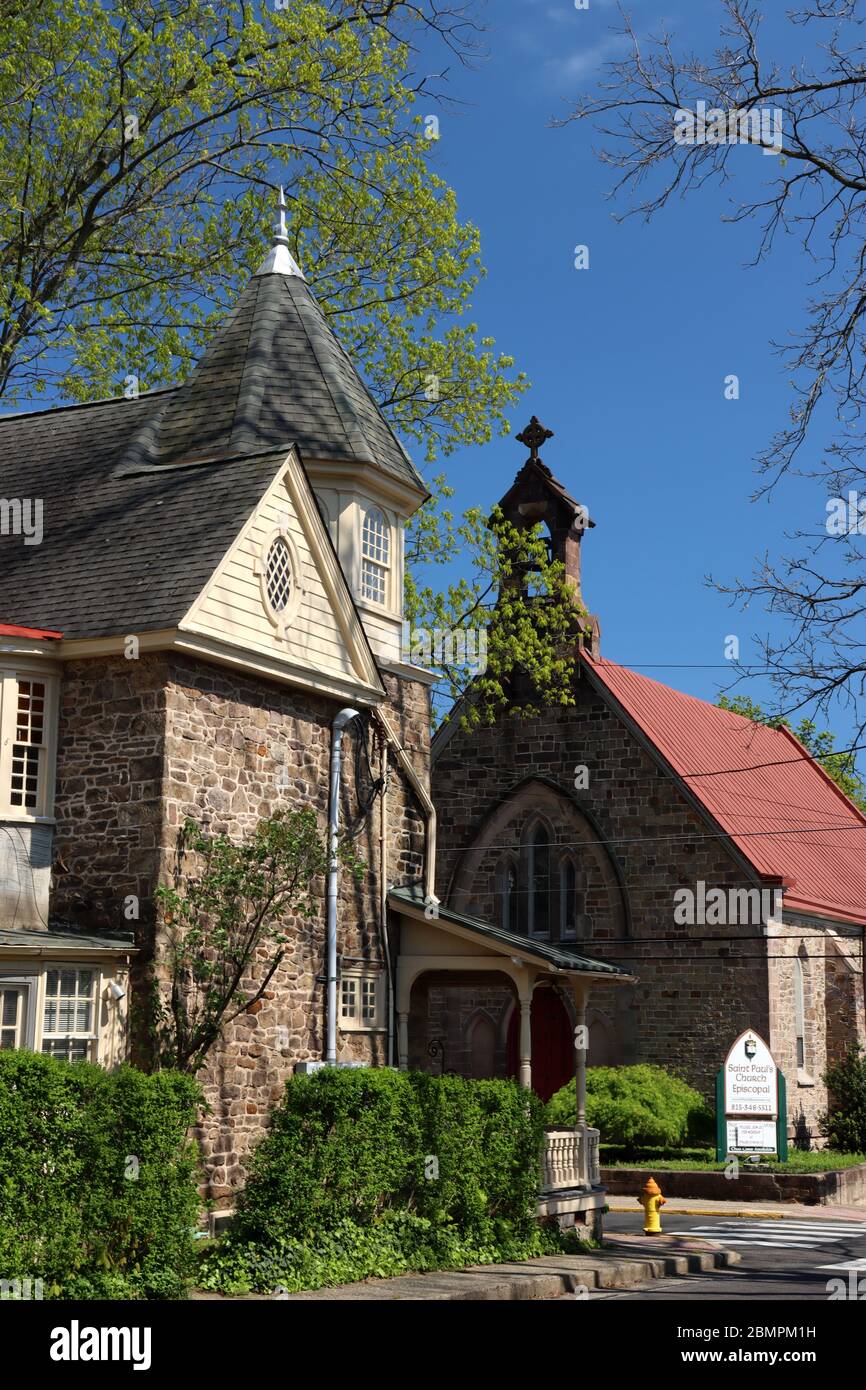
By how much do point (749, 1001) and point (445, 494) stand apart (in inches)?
442

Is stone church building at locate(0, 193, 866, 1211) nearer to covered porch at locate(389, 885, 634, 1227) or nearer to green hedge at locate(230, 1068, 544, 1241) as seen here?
covered porch at locate(389, 885, 634, 1227)

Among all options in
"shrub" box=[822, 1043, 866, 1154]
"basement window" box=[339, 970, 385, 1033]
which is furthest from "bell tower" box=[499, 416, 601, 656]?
"basement window" box=[339, 970, 385, 1033]

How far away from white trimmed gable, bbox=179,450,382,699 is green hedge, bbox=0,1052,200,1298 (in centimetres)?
530

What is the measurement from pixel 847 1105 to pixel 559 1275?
19.3 m

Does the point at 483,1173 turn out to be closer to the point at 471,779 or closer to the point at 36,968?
the point at 36,968

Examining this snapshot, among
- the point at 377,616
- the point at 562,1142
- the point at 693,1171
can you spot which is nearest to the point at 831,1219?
the point at 693,1171

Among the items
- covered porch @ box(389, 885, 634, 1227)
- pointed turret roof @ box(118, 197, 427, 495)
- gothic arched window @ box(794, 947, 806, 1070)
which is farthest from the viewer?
gothic arched window @ box(794, 947, 806, 1070)

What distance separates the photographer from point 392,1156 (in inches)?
598

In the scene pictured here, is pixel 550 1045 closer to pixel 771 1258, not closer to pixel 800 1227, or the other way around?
pixel 800 1227

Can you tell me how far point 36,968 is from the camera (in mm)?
14797

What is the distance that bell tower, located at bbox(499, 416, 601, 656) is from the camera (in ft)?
111

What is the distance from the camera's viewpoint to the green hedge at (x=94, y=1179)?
11.4m

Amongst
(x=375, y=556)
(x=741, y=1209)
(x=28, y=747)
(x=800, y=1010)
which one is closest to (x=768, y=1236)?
(x=741, y=1209)

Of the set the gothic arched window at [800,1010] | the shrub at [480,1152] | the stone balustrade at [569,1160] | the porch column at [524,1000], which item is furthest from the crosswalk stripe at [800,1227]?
the gothic arched window at [800,1010]
